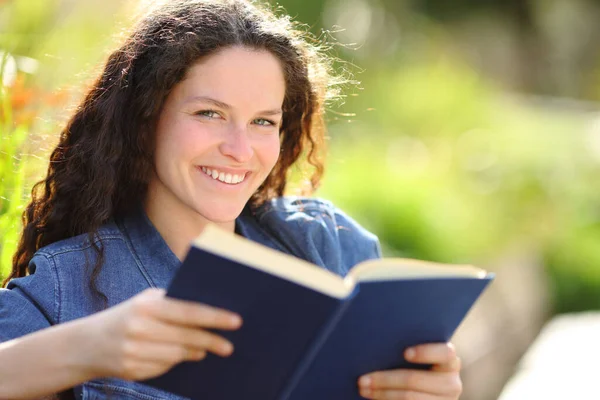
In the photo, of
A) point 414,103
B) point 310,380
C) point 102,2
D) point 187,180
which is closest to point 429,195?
point 414,103

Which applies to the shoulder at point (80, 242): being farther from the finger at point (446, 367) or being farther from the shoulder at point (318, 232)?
the finger at point (446, 367)

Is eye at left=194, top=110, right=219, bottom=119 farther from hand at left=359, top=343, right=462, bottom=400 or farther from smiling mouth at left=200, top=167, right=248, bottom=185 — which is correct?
hand at left=359, top=343, right=462, bottom=400

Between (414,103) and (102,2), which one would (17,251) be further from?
(414,103)

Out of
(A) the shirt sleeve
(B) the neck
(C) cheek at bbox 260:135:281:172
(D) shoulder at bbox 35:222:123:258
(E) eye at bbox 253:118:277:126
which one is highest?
(E) eye at bbox 253:118:277:126

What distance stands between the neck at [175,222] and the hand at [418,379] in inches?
27.6

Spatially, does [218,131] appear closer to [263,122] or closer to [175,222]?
[263,122]

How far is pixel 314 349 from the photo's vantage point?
1.50 metres

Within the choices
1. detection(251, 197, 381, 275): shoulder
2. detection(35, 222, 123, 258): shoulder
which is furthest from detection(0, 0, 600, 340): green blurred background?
detection(251, 197, 381, 275): shoulder

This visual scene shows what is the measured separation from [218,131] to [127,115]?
252 millimetres

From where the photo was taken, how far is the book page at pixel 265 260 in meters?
1.30

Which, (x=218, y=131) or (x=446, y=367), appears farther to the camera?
(x=218, y=131)

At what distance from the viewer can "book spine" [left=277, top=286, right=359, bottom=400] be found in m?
1.42

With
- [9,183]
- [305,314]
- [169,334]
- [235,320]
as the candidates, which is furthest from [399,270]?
[9,183]

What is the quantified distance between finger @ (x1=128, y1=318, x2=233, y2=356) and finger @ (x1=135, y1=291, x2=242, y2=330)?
1 centimetres
